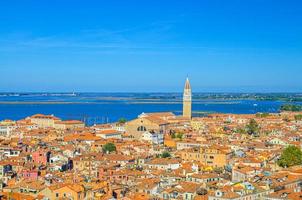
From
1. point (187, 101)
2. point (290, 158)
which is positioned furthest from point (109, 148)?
point (187, 101)

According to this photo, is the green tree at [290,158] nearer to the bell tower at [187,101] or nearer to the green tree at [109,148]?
the green tree at [109,148]

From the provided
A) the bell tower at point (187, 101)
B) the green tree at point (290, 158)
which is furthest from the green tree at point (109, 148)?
the bell tower at point (187, 101)

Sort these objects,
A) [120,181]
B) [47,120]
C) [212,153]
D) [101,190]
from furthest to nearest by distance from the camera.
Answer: [47,120], [212,153], [120,181], [101,190]

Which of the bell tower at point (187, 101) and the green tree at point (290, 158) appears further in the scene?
the bell tower at point (187, 101)

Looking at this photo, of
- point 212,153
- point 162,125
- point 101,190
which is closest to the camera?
point 101,190

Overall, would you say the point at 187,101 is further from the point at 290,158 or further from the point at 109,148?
the point at 290,158

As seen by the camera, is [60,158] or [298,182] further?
[60,158]

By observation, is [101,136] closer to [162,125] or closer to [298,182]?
[162,125]

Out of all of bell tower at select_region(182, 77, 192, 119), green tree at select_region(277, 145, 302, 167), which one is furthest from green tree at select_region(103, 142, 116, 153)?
bell tower at select_region(182, 77, 192, 119)

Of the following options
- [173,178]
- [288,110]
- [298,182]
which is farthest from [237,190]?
[288,110]

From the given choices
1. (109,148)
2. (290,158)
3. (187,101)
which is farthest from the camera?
(187,101)
